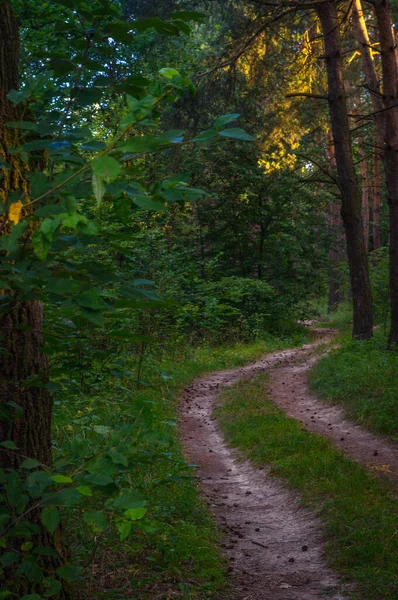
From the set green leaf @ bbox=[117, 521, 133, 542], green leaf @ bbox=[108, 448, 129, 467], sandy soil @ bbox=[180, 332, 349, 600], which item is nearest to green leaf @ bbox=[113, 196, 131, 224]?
green leaf @ bbox=[108, 448, 129, 467]

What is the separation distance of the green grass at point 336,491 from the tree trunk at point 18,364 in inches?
107

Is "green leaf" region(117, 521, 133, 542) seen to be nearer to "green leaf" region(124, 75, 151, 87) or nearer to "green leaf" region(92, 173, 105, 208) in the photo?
"green leaf" region(92, 173, 105, 208)

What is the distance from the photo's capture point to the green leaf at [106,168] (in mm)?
1585

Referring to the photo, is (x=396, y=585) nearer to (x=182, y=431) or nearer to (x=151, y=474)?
(x=151, y=474)

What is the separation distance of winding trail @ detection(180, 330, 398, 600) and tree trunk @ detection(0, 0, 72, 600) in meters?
2.35

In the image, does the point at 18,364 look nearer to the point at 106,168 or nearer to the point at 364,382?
the point at 106,168

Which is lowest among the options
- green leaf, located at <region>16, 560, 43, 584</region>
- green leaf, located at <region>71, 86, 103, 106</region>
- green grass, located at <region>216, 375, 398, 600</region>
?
green grass, located at <region>216, 375, 398, 600</region>

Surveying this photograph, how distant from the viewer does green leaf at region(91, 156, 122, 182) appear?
1.58 metres

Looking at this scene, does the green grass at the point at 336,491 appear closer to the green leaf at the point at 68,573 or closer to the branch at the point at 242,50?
the green leaf at the point at 68,573

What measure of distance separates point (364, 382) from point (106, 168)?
1036cm

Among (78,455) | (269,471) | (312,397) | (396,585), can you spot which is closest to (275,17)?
(312,397)

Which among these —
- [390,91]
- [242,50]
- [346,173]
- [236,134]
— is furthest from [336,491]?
[242,50]

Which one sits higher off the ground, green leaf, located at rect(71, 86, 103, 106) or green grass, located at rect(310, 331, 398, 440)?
green leaf, located at rect(71, 86, 103, 106)

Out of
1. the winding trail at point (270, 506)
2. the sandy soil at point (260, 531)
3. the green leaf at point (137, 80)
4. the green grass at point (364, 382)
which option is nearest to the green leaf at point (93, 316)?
the green leaf at point (137, 80)
